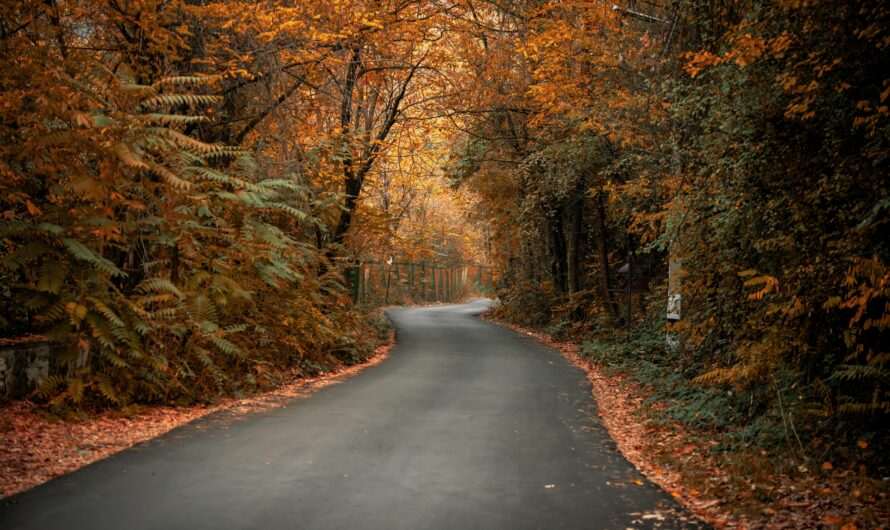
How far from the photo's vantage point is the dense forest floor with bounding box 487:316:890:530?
5.91m

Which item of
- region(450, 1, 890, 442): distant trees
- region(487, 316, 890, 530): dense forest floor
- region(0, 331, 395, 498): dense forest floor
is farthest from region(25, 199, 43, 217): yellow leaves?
region(450, 1, 890, 442): distant trees

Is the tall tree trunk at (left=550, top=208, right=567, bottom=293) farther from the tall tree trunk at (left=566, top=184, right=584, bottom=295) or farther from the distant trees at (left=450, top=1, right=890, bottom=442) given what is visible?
the distant trees at (left=450, top=1, right=890, bottom=442)

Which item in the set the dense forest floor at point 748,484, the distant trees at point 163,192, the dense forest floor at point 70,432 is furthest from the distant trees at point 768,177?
the dense forest floor at point 70,432

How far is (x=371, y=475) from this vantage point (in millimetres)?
7055

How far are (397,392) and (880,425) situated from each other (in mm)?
7528

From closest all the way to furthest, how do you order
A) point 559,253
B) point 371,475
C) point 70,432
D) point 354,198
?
point 371,475 < point 70,432 < point 354,198 < point 559,253

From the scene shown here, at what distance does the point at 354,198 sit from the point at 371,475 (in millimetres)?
13155

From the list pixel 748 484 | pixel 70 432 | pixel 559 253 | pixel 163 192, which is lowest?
pixel 748 484

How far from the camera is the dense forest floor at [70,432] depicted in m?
6.70

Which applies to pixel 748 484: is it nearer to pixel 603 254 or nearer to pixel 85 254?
pixel 85 254

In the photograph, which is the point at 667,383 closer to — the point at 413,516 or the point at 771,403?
the point at 771,403

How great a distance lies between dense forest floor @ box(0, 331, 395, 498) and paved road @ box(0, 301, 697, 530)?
0.30 meters

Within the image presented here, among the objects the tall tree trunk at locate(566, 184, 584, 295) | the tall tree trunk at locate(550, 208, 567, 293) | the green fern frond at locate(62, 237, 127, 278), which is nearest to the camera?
the green fern frond at locate(62, 237, 127, 278)

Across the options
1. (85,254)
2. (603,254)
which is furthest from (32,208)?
(603,254)
